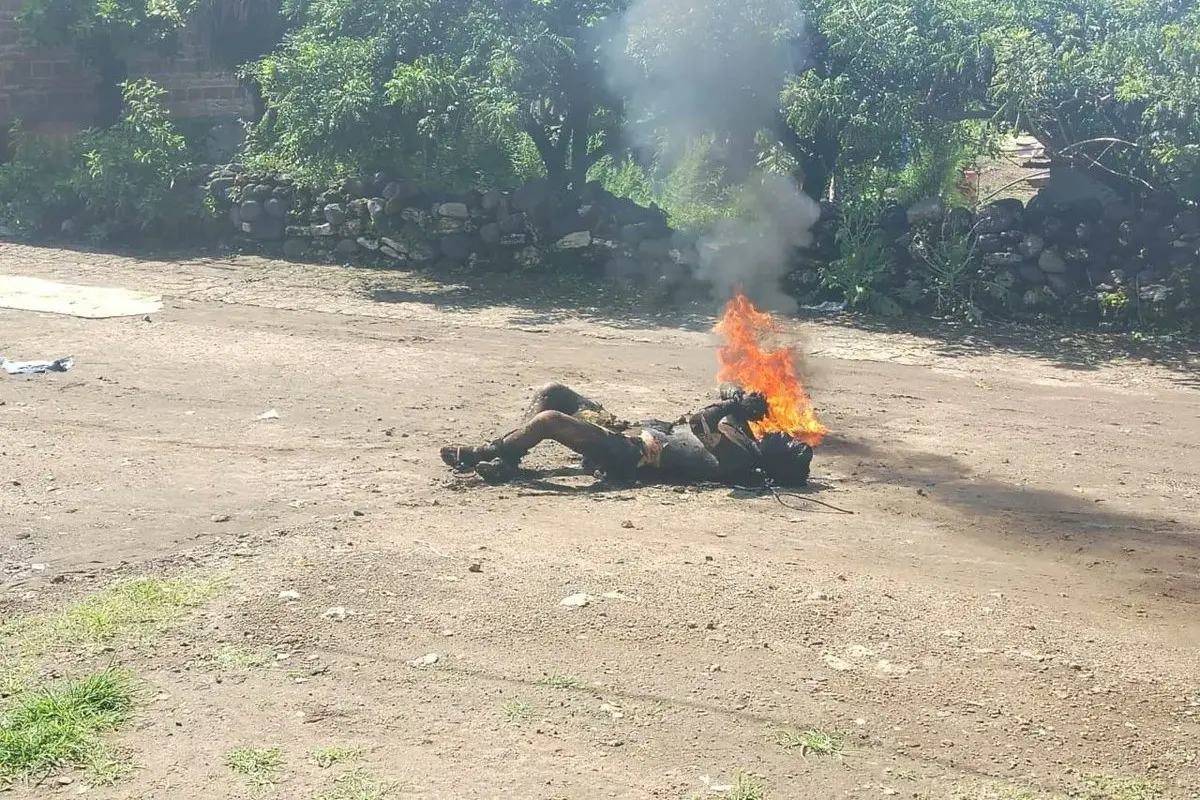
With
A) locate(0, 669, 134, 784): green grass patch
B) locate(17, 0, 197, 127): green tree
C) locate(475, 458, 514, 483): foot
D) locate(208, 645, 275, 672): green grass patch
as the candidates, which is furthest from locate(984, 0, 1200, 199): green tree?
locate(17, 0, 197, 127): green tree

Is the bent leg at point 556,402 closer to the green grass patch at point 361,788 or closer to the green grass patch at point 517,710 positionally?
the green grass patch at point 517,710

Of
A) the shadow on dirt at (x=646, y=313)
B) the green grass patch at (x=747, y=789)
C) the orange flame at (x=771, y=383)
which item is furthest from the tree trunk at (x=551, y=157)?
the green grass patch at (x=747, y=789)

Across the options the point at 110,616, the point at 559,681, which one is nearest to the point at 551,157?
the point at 110,616

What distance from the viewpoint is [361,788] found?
402 centimetres

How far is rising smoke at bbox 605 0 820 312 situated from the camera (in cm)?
1426

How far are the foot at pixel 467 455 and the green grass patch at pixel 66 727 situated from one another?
125 inches

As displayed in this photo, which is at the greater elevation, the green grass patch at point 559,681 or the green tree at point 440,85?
the green tree at point 440,85

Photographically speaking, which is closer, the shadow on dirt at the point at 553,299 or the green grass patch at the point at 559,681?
the green grass patch at the point at 559,681

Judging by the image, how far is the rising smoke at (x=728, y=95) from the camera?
14.3 meters

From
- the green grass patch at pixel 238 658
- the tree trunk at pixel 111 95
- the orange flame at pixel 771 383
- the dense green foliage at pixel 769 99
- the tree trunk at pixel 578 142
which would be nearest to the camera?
the green grass patch at pixel 238 658

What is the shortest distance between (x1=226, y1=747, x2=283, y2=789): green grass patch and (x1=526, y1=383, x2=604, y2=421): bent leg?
413cm

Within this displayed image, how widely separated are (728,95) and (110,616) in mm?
11163

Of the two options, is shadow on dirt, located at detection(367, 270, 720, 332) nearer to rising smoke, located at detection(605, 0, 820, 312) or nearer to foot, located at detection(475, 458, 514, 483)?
rising smoke, located at detection(605, 0, 820, 312)

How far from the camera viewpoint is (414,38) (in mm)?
16156
